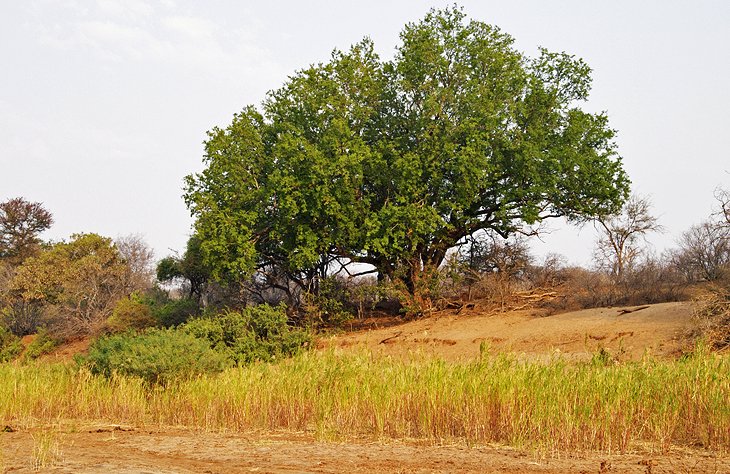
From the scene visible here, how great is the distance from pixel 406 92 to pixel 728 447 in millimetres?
18394

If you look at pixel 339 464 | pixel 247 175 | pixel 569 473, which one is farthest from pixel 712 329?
pixel 247 175

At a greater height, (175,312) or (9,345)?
(175,312)

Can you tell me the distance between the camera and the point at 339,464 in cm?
767

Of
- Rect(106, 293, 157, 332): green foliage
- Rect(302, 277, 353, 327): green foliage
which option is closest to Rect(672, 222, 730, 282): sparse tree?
Rect(302, 277, 353, 327): green foliage

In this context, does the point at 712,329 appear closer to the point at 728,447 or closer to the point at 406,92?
the point at 728,447

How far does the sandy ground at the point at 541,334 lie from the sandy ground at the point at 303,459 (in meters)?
6.51

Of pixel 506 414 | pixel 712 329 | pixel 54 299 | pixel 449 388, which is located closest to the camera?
pixel 506 414

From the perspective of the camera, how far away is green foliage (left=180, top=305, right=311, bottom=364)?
19578 mm

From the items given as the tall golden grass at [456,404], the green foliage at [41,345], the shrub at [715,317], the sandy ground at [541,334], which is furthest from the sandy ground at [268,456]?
the green foliage at [41,345]

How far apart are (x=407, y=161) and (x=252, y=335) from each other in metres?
7.74

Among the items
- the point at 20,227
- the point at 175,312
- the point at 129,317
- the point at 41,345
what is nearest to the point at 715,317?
the point at 175,312

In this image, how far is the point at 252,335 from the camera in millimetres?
20125

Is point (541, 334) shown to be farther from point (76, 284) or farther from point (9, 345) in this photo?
point (9, 345)

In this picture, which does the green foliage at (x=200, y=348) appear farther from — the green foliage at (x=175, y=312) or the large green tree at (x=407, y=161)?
the green foliage at (x=175, y=312)
